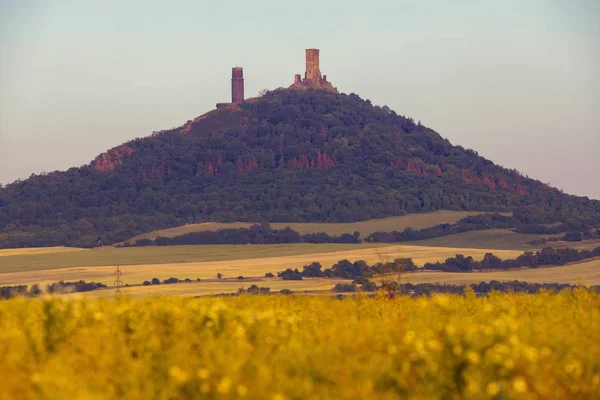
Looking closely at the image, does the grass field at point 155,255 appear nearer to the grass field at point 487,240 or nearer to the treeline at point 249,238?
the treeline at point 249,238

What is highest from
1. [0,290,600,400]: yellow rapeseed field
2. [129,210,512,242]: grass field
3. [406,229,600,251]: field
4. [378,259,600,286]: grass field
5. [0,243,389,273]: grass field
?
[129,210,512,242]: grass field

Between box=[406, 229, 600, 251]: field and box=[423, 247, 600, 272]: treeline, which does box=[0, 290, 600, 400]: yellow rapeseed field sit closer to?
box=[423, 247, 600, 272]: treeline

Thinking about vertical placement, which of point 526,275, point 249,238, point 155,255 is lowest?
point 526,275

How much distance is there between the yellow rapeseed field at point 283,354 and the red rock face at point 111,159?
137 meters

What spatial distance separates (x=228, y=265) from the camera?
8956cm

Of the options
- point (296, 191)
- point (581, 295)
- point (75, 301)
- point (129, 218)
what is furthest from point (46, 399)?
point (296, 191)

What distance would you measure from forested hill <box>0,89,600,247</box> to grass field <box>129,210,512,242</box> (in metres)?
3.18

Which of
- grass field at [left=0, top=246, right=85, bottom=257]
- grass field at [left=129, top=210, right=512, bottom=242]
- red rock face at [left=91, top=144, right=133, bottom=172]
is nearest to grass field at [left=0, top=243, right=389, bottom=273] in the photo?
grass field at [left=0, top=246, right=85, bottom=257]

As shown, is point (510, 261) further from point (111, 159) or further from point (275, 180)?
point (111, 159)

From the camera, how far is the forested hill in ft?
421

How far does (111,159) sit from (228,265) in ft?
204

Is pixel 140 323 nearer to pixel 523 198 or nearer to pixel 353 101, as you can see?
pixel 523 198

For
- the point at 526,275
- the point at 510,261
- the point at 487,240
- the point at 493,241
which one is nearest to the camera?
the point at 526,275

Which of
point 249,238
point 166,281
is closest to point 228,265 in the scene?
point 166,281
